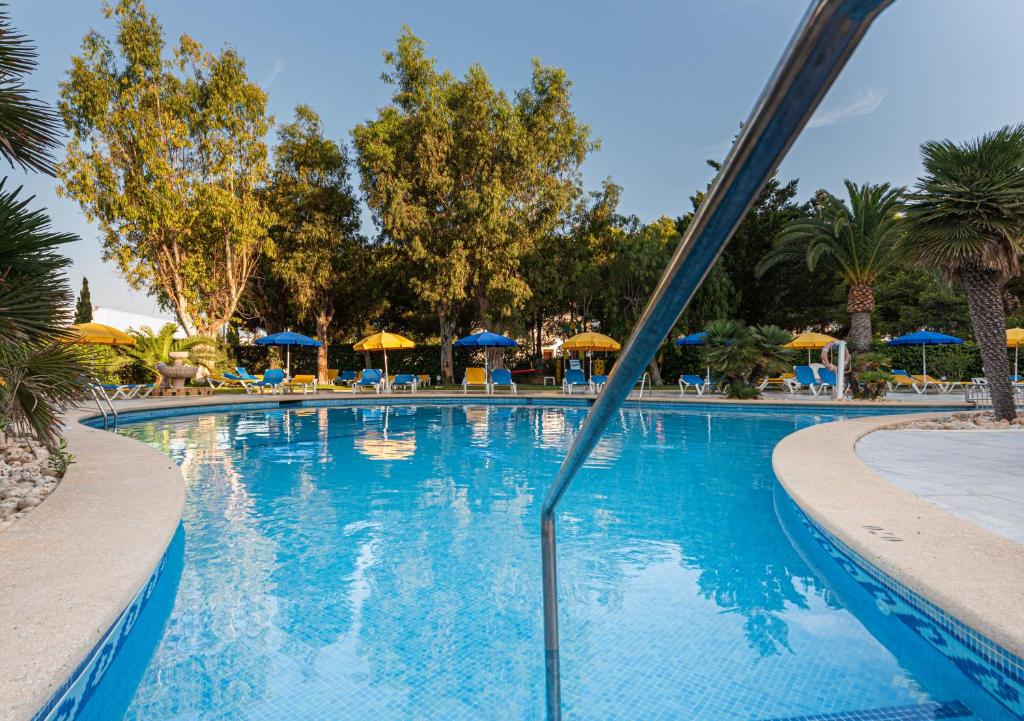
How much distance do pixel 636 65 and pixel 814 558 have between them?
19.8 m

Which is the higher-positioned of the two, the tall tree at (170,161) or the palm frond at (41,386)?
the tall tree at (170,161)

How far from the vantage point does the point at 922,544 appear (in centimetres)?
334

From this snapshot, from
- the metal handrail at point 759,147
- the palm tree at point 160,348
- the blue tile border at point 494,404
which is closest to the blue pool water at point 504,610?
the metal handrail at point 759,147

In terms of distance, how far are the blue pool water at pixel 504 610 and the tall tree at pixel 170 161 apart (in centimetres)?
1720

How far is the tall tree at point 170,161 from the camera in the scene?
65.9 ft

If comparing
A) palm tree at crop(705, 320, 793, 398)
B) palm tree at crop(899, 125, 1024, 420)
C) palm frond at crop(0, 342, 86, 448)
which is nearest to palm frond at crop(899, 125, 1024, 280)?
palm tree at crop(899, 125, 1024, 420)

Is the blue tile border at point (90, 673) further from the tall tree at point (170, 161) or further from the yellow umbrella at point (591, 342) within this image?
the tall tree at point (170, 161)

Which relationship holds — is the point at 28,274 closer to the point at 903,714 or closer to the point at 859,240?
the point at 903,714

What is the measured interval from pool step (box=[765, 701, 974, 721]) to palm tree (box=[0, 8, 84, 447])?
4693 mm

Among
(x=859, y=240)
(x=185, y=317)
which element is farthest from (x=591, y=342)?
(x=185, y=317)

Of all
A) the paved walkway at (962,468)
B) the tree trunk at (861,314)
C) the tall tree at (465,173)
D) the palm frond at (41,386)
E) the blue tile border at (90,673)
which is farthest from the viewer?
the tall tree at (465,173)

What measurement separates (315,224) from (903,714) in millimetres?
24644

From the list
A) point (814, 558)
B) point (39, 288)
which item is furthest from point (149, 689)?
point (814, 558)

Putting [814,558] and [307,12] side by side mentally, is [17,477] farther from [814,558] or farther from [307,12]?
[307,12]
